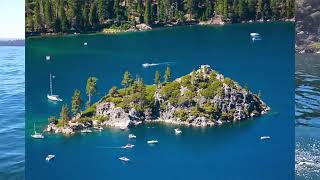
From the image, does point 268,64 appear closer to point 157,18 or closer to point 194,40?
point 194,40

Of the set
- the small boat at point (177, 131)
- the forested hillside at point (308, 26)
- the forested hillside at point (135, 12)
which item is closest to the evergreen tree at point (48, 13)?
the forested hillside at point (135, 12)

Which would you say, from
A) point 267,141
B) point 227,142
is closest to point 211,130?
point 227,142

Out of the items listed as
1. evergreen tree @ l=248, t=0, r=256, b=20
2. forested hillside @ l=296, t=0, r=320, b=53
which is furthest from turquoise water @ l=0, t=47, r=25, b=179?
forested hillside @ l=296, t=0, r=320, b=53

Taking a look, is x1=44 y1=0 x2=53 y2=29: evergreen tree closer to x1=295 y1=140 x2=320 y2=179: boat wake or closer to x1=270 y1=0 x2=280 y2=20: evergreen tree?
x1=270 y1=0 x2=280 y2=20: evergreen tree

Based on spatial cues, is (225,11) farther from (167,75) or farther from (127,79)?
(127,79)

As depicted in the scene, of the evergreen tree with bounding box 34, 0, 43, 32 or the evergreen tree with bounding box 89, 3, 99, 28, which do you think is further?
the evergreen tree with bounding box 89, 3, 99, 28

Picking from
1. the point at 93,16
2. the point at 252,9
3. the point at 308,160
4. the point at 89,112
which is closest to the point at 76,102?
the point at 89,112
